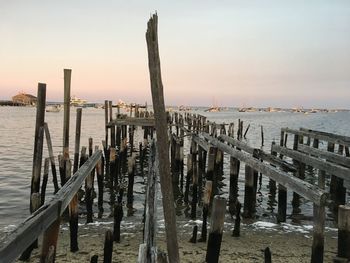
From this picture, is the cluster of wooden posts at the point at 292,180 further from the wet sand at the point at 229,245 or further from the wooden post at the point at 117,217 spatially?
the wooden post at the point at 117,217

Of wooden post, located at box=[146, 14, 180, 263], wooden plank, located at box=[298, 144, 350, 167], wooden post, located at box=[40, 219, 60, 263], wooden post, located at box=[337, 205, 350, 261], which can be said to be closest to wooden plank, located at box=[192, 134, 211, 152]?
wooden plank, located at box=[298, 144, 350, 167]

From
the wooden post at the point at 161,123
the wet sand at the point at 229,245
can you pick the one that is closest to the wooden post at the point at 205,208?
the wet sand at the point at 229,245

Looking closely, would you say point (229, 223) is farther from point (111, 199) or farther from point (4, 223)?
point (4, 223)

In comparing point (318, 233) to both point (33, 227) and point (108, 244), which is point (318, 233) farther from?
point (33, 227)

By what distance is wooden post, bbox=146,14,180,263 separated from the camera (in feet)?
11.7

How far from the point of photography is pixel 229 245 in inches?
310

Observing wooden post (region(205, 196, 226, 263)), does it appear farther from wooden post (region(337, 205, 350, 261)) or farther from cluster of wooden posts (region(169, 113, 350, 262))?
wooden post (region(337, 205, 350, 261))

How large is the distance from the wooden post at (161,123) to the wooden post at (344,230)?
2.69m

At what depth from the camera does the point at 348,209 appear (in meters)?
5.37

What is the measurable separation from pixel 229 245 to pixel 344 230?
2796 mm

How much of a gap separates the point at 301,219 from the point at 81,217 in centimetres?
588

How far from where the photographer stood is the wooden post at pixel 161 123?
3.57 m

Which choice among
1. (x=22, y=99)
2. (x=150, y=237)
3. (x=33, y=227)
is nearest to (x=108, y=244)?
(x=150, y=237)

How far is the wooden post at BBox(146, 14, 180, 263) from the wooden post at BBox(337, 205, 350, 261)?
106 inches
